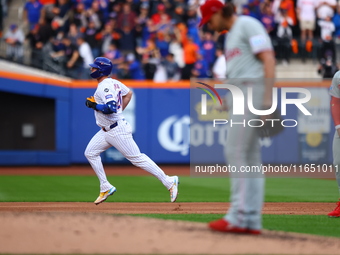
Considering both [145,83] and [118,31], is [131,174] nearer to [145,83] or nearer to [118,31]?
[145,83]

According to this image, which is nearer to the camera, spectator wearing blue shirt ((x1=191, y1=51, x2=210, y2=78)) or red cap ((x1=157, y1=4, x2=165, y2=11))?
spectator wearing blue shirt ((x1=191, y1=51, x2=210, y2=78))

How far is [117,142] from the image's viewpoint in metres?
9.70

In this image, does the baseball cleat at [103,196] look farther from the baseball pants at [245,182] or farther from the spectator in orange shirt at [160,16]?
the spectator in orange shirt at [160,16]

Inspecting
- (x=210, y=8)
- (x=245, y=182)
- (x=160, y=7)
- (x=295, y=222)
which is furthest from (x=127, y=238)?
(x=160, y=7)

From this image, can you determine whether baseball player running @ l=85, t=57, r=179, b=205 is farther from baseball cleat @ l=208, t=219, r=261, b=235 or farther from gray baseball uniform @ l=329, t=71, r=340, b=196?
baseball cleat @ l=208, t=219, r=261, b=235

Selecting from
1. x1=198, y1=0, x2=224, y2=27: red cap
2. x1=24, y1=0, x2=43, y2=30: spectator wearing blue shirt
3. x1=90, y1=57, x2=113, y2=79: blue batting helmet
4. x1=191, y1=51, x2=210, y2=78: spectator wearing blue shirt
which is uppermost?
x1=24, y1=0, x2=43, y2=30: spectator wearing blue shirt

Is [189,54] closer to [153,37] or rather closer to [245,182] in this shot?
[153,37]

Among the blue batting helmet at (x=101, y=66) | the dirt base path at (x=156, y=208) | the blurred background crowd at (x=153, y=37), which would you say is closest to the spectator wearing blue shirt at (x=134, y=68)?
the blurred background crowd at (x=153, y=37)

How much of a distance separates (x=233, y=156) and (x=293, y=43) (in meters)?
14.0

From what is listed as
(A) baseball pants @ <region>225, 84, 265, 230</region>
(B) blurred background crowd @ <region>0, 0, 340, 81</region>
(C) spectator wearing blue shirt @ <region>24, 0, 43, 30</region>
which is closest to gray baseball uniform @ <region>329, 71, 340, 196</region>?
(A) baseball pants @ <region>225, 84, 265, 230</region>

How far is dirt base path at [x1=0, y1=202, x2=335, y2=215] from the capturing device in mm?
9258

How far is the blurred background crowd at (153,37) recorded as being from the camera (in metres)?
18.7

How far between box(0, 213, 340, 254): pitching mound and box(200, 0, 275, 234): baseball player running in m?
0.20

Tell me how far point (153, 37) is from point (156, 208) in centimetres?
1017
